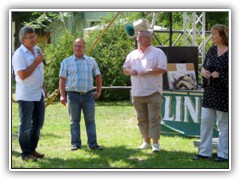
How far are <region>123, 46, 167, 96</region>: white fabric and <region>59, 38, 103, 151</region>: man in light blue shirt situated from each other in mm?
508

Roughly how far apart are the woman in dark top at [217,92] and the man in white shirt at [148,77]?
604 mm

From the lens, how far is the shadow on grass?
5621 mm

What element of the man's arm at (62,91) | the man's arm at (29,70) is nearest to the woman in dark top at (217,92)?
the man's arm at (62,91)

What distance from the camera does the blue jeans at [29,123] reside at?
5.54 metres

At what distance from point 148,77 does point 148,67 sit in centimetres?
12

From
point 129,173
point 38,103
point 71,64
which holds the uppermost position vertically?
point 71,64

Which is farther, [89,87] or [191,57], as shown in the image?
[191,57]

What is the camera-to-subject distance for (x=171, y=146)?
262 inches

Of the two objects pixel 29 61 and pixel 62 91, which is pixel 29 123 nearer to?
pixel 29 61

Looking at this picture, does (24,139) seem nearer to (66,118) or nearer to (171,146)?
(171,146)

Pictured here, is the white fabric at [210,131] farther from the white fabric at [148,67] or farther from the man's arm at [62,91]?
the man's arm at [62,91]

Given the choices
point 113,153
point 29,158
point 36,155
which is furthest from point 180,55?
point 29,158

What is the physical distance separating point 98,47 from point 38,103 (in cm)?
744
